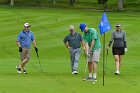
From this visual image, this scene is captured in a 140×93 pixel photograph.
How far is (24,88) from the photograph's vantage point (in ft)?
52.9

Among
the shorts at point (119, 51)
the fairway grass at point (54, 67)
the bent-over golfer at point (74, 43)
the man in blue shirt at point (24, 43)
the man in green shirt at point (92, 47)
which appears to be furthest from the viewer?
the shorts at point (119, 51)

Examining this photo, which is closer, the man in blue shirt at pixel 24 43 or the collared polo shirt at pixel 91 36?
the collared polo shirt at pixel 91 36

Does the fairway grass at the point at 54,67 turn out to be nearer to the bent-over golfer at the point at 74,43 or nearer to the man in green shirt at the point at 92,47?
the man in green shirt at the point at 92,47

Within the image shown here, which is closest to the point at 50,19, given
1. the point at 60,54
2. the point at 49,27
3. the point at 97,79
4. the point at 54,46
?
the point at 49,27

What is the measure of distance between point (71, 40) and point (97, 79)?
2.68 meters

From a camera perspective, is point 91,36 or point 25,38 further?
point 25,38

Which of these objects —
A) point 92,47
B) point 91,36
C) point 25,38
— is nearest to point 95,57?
point 92,47

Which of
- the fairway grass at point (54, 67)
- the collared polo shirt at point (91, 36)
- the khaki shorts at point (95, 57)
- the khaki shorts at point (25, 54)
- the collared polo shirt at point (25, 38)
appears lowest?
the fairway grass at point (54, 67)

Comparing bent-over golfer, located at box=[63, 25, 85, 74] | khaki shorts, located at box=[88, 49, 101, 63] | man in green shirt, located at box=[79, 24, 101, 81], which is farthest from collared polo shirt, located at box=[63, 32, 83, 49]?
khaki shorts, located at box=[88, 49, 101, 63]

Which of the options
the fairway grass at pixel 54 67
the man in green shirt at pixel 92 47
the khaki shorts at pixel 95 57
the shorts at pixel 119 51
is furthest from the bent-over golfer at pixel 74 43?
the khaki shorts at pixel 95 57

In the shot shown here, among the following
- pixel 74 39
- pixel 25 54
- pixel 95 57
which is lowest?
pixel 25 54

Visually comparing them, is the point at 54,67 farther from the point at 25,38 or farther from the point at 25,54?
the point at 25,38

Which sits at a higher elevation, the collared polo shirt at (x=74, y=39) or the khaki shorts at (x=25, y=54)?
the collared polo shirt at (x=74, y=39)

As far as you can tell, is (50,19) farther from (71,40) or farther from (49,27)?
(71,40)
